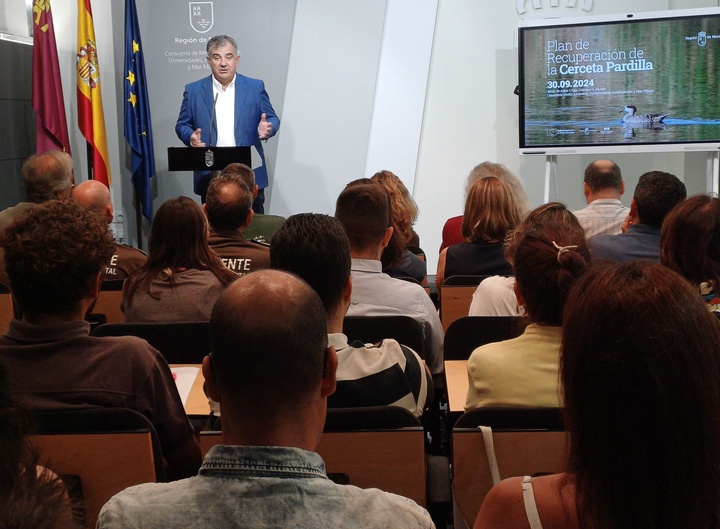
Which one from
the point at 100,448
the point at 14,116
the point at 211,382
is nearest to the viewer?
the point at 211,382

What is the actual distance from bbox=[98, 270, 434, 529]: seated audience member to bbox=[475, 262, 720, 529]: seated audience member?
0.81ft

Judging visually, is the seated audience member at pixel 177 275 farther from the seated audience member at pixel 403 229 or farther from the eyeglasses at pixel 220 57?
the eyeglasses at pixel 220 57

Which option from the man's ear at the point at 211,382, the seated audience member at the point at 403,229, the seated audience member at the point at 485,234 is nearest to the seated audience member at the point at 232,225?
the seated audience member at the point at 403,229

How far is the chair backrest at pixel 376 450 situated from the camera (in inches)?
72.3

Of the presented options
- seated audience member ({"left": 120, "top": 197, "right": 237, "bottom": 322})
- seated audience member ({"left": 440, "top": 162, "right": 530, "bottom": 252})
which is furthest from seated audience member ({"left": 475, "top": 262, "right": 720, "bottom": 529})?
seated audience member ({"left": 440, "top": 162, "right": 530, "bottom": 252})

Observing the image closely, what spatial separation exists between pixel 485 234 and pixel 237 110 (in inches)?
140

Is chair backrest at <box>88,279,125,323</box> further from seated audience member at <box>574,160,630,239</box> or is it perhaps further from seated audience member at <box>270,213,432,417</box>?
seated audience member at <box>574,160,630,239</box>

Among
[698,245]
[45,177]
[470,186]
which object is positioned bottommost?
[698,245]

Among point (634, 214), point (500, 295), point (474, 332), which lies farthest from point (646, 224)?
point (474, 332)

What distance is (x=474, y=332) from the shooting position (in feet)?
8.89

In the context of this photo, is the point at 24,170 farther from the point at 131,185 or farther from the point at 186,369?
the point at 131,185

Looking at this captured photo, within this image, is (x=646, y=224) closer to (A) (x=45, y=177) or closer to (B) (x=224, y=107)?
(A) (x=45, y=177)

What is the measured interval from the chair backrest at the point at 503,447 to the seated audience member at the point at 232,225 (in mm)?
1904

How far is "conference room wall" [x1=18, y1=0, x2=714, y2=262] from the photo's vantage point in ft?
24.0
